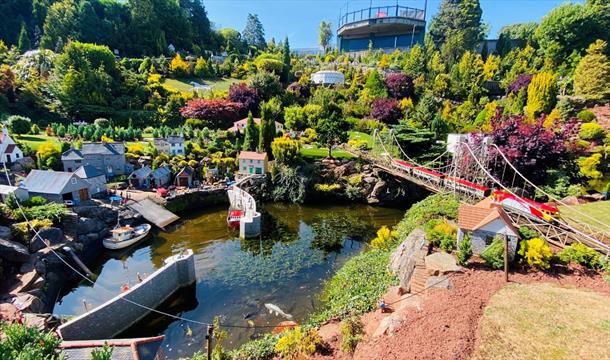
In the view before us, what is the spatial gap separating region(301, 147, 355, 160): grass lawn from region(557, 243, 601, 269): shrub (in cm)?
2491

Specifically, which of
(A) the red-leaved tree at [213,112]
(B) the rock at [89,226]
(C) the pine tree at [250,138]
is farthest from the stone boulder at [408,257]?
(A) the red-leaved tree at [213,112]

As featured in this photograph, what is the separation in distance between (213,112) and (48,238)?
2993 cm

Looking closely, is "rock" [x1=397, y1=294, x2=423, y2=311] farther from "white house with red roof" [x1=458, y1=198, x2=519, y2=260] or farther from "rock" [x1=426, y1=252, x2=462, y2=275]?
"white house with red roof" [x1=458, y1=198, x2=519, y2=260]

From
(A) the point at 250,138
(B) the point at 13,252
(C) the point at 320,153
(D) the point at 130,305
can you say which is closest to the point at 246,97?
(A) the point at 250,138

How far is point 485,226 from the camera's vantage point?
14039 millimetres

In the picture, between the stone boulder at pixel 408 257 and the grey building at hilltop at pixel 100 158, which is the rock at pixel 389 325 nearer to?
the stone boulder at pixel 408 257

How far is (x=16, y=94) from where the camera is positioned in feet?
141

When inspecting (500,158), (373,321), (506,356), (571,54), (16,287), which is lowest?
(16,287)

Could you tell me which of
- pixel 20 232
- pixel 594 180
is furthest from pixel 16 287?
pixel 594 180

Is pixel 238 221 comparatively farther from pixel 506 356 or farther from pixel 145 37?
pixel 145 37

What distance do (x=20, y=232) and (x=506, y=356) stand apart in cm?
2579

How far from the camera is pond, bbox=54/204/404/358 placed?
15883 millimetres

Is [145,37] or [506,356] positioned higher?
[145,37]

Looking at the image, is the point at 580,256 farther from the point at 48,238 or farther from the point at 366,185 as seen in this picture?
the point at 48,238
